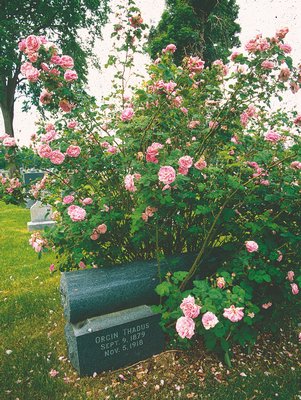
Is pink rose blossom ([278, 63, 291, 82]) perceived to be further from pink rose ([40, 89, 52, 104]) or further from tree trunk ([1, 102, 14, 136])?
tree trunk ([1, 102, 14, 136])

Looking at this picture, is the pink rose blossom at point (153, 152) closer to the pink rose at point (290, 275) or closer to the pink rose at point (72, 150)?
the pink rose at point (72, 150)

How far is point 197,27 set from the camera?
433 inches

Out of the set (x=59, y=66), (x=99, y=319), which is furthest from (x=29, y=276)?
(x=59, y=66)

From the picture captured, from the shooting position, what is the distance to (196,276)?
3037 mm

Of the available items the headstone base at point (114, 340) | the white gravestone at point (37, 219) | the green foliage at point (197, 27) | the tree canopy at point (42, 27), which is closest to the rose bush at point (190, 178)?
the headstone base at point (114, 340)

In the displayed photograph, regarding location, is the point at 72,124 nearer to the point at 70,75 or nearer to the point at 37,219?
the point at 70,75

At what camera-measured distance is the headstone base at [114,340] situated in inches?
104

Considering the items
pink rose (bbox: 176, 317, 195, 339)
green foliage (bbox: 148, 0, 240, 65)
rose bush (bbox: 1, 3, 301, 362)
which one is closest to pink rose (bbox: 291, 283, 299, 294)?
rose bush (bbox: 1, 3, 301, 362)

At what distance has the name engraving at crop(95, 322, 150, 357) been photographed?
2695 mm

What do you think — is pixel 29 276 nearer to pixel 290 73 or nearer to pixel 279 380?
pixel 279 380

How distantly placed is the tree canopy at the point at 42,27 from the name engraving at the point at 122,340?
13659 mm

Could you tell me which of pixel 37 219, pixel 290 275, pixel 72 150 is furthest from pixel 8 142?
pixel 37 219

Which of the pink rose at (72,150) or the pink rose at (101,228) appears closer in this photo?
the pink rose at (72,150)

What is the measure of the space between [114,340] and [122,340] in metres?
0.07
